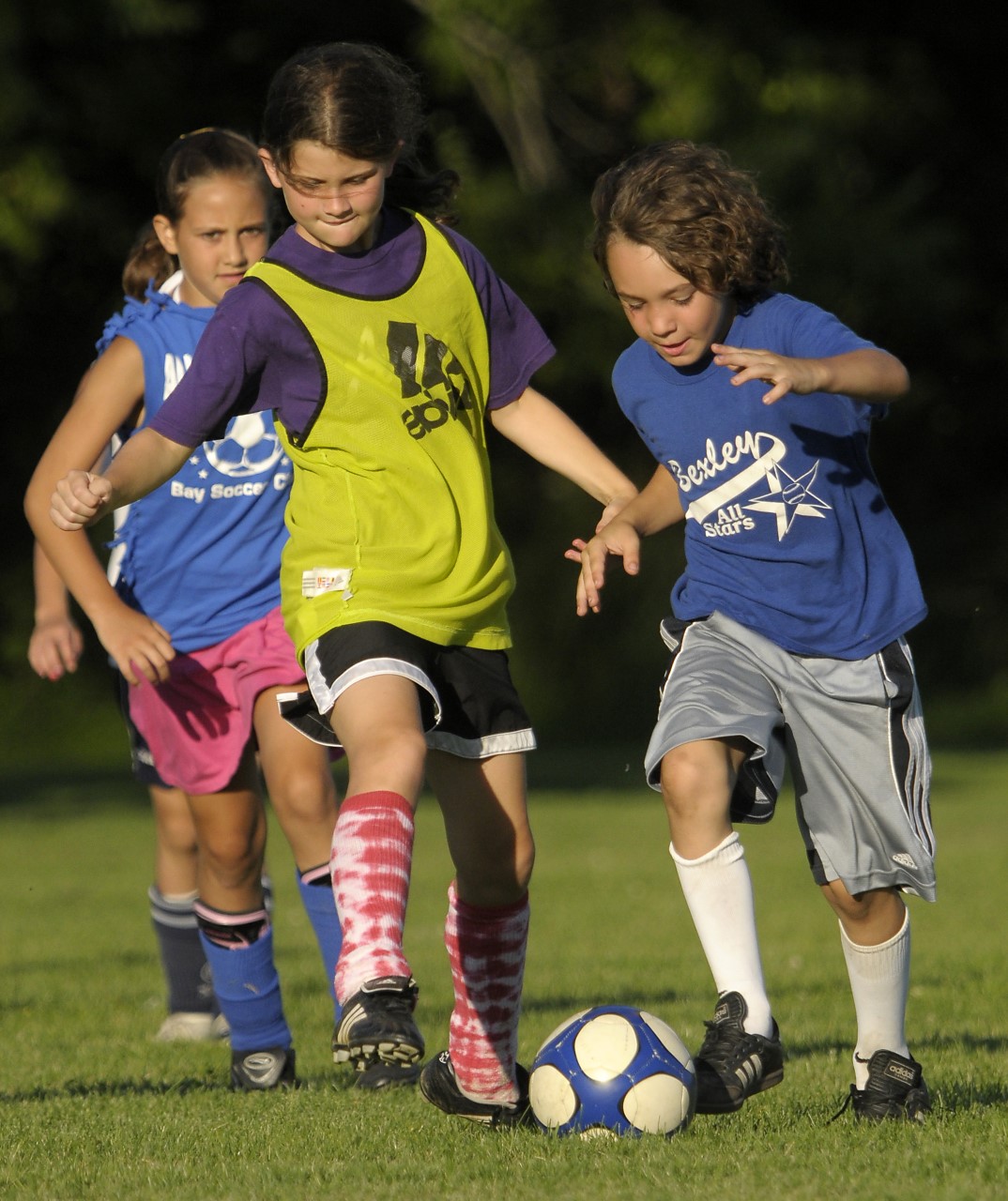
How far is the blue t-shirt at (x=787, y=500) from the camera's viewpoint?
4020 mm

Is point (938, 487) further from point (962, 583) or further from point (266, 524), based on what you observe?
point (266, 524)

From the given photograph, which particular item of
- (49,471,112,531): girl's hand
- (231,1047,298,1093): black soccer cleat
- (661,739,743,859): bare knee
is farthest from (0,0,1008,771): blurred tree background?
(661,739,743,859): bare knee

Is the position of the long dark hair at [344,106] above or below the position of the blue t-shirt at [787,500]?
above

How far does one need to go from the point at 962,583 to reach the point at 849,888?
57.8 ft

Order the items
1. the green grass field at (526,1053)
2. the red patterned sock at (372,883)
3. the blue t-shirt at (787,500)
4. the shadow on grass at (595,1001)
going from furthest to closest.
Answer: the shadow on grass at (595,1001) < the blue t-shirt at (787,500) < the green grass field at (526,1053) < the red patterned sock at (372,883)

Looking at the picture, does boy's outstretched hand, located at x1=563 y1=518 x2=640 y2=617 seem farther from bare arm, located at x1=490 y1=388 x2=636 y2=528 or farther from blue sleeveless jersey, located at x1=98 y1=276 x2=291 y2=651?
blue sleeveless jersey, located at x1=98 y1=276 x2=291 y2=651

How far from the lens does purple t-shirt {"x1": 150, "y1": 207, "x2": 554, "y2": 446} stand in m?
3.83

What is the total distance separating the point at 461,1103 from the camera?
411 centimetres

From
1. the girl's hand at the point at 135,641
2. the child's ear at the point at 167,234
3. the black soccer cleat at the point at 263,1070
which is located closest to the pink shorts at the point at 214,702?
the girl's hand at the point at 135,641

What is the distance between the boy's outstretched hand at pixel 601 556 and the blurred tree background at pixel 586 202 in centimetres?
1253

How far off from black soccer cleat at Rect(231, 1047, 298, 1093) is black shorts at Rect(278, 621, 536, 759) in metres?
1.26

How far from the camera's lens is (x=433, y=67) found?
17.7m

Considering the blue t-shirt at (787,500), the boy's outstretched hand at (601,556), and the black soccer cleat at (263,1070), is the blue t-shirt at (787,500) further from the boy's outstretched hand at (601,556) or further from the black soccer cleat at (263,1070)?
the black soccer cleat at (263,1070)

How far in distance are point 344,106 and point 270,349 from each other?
51cm
